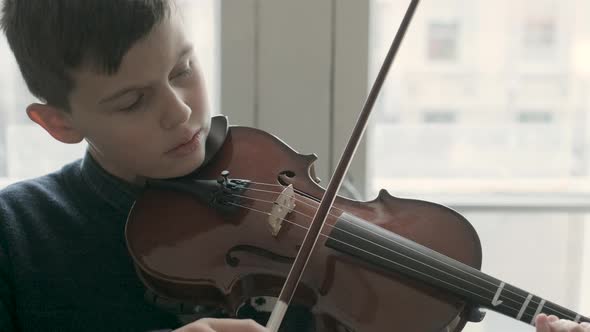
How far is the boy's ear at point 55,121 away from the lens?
851mm

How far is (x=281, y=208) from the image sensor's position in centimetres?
81

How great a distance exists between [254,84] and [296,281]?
471 millimetres

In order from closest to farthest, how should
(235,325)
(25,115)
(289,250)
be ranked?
1. (235,325)
2. (289,250)
3. (25,115)

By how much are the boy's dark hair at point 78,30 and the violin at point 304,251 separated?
6.6 inches

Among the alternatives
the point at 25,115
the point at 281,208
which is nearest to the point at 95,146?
the point at 281,208

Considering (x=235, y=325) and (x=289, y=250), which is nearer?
(x=235, y=325)

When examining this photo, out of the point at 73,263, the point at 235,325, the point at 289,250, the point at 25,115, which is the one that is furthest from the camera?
the point at 25,115

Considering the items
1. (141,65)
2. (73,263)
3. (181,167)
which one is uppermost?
(141,65)

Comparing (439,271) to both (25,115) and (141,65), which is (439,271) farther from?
(25,115)

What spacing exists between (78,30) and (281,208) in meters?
0.30

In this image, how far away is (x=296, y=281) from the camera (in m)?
0.70

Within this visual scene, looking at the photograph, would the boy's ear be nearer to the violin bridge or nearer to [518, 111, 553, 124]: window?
the violin bridge

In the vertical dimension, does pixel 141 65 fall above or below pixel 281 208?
above

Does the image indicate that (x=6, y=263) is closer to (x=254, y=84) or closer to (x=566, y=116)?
(x=254, y=84)
